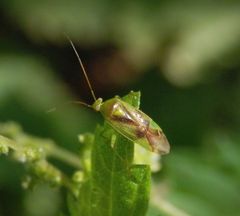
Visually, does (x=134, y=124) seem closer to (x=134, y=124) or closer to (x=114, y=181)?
(x=134, y=124)

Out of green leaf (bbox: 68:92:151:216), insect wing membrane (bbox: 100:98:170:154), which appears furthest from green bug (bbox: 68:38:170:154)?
green leaf (bbox: 68:92:151:216)

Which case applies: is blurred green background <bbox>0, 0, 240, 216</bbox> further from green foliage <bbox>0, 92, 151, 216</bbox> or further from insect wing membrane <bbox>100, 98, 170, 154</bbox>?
green foliage <bbox>0, 92, 151, 216</bbox>

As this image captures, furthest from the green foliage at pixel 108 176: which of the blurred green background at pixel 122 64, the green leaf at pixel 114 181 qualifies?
the blurred green background at pixel 122 64

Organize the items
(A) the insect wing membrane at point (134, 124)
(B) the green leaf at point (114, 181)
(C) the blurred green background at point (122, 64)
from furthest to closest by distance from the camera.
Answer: (C) the blurred green background at point (122, 64)
(A) the insect wing membrane at point (134, 124)
(B) the green leaf at point (114, 181)

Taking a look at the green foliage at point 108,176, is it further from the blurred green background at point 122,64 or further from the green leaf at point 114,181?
the blurred green background at point 122,64

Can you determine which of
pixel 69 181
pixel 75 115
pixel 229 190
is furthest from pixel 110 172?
pixel 75 115

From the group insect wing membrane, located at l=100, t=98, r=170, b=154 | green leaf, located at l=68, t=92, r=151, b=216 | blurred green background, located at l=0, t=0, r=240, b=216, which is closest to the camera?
green leaf, located at l=68, t=92, r=151, b=216
